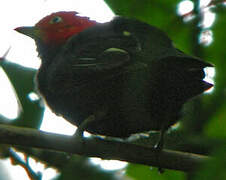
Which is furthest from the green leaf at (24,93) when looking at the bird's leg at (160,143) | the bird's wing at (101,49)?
the bird's leg at (160,143)

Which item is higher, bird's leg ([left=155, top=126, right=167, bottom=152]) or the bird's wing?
the bird's wing

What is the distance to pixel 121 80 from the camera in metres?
2.68

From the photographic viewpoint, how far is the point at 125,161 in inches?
98.7

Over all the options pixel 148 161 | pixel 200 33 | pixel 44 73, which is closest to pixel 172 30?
pixel 200 33

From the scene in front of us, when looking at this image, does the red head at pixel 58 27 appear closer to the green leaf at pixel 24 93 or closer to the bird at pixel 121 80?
the bird at pixel 121 80

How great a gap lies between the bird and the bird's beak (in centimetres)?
70

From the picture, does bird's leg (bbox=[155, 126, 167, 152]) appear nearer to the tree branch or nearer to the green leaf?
the tree branch

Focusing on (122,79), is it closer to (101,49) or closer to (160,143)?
(101,49)

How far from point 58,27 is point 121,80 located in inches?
58.8

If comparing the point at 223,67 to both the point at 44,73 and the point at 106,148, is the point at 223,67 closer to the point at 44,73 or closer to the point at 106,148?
the point at 106,148

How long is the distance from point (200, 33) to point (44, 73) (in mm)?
1444

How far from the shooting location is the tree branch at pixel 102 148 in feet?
7.23

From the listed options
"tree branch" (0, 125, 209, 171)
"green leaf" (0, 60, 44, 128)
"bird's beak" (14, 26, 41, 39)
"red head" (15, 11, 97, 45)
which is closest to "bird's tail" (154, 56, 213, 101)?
"tree branch" (0, 125, 209, 171)

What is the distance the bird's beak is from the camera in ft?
13.2
